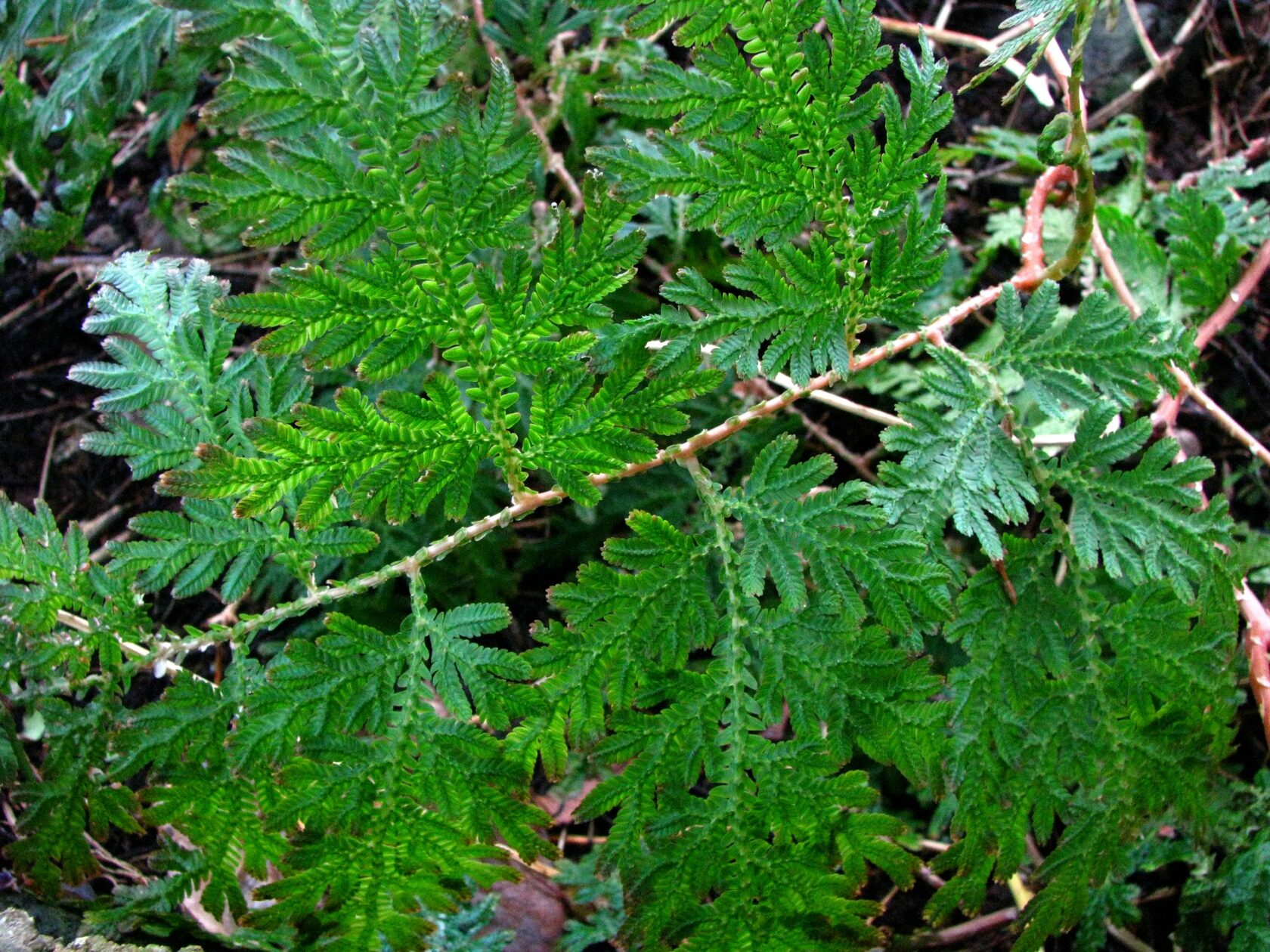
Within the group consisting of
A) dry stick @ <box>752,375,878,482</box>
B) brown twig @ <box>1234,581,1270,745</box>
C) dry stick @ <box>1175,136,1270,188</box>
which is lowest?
brown twig @ <box>1234,581,1270,745</box>

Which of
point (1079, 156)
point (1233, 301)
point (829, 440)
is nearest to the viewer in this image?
Answer: point (1079, 156)

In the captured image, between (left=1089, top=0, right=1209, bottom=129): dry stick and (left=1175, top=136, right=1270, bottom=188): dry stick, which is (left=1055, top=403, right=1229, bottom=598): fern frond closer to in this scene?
(left=1175, top=136, right=1270, bottom=188): dry stick

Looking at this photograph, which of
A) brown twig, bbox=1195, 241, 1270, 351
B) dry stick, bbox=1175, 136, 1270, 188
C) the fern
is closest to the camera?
the fern

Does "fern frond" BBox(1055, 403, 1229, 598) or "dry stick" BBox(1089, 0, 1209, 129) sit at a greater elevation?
"dry stick" BBox(1089, 0, 1209, 129)

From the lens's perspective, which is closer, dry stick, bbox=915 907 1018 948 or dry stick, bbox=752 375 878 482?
dry stick, bbox=915 907 1018 948

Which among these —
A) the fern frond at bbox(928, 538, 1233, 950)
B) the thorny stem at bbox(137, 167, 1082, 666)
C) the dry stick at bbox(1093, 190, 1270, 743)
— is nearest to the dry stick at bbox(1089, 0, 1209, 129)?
the dry stick at bbox(1093, 190, 1270, 743)

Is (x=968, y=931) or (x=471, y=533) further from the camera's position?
(x=968, y=931)

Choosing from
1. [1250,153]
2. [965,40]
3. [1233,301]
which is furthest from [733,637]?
[1250,153]

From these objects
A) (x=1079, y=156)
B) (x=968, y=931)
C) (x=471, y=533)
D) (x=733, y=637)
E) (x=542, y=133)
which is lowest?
(x=968, y=931)

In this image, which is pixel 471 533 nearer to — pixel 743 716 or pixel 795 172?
pixel 743 716
